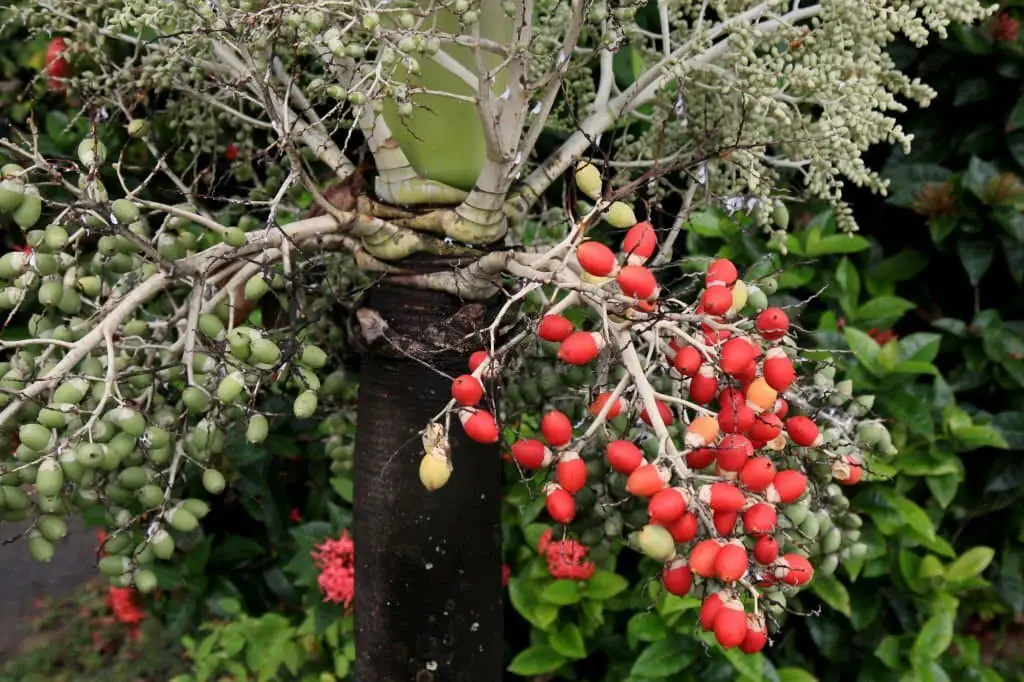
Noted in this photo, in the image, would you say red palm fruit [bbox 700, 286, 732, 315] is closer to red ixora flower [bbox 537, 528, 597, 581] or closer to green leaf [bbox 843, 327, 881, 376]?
red ixora flower [bbox 537, 528, 597, 581]

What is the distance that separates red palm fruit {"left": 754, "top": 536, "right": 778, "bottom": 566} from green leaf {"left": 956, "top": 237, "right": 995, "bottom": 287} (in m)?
1.78

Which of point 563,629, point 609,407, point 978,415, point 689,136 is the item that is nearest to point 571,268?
point 609,407

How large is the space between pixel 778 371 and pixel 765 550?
178 mm

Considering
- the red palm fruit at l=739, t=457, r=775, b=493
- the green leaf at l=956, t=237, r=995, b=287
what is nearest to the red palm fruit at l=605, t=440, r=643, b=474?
the red palm fruit at l=739, t=457, r=775, b=493

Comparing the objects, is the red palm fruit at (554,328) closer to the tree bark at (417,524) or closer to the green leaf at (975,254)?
the tree bark at (417,524)

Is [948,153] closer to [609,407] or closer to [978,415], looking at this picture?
[978,415]

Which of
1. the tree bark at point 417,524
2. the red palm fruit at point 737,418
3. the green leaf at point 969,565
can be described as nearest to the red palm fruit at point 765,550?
the red palm fruit at point 737,418

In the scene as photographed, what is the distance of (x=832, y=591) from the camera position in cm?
197

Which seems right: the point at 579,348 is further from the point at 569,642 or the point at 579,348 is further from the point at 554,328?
the point at 569,642

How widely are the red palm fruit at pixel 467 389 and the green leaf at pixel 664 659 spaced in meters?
1.19

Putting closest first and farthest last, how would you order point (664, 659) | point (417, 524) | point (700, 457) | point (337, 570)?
point (700, 457), point (417, 524), point (664, 659), point (337, 570)

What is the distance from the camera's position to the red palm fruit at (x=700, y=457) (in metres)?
0.86

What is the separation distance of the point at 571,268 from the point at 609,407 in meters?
0.21

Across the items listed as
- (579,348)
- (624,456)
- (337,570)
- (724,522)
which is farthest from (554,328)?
(337,570)
